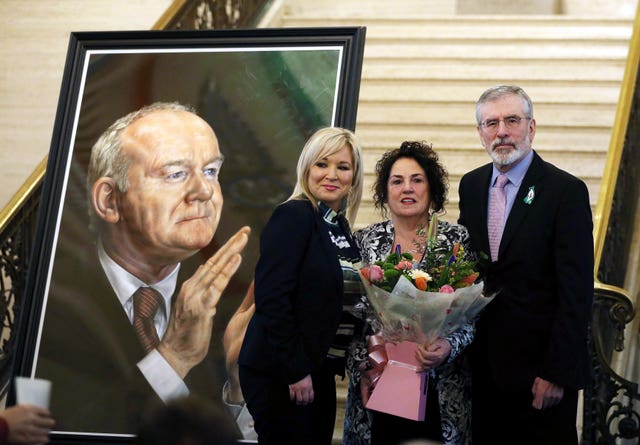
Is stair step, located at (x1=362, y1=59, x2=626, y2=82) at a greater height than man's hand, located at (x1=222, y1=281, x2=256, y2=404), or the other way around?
stair step, located at (x1=362, y1=59, x2=626, y2=82)

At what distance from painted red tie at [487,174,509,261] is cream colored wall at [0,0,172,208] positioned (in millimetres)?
6484

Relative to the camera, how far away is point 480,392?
4.20 metres

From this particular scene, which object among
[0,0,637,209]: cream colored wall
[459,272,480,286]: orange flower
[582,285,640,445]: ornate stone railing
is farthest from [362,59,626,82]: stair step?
[459,272,480,286]: orange flower

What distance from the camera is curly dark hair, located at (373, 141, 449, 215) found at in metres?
4.32

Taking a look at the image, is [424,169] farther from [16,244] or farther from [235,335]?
[16,244]

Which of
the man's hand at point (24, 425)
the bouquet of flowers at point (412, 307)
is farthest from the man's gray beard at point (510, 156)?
the man's hand at point (24, 425)

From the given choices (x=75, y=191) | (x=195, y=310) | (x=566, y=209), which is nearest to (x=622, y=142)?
(x=566, y=209)

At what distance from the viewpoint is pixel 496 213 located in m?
4.29

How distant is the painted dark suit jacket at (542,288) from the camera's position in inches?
155

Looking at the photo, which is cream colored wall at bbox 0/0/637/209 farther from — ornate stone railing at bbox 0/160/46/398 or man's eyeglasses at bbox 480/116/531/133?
man's eyeglasses at bbox 480/116/531/133

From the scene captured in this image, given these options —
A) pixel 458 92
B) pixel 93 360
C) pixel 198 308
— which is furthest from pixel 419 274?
pixel 458 92

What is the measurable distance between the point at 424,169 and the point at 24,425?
2456 millimetres

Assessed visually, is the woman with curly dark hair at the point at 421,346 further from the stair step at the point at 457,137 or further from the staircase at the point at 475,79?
the stair step at the point at 457,137

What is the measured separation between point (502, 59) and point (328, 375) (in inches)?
258
